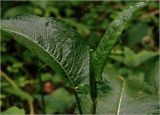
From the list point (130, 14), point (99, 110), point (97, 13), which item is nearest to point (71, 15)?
point (97, 13)

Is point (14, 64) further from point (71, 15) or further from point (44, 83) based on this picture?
point (71, 15)

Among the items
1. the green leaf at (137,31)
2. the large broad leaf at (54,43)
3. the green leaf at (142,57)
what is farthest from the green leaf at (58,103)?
the large broad leaf at (54,43)

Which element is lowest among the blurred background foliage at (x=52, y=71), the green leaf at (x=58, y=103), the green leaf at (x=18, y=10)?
the green leaf at (x=58, y=103)

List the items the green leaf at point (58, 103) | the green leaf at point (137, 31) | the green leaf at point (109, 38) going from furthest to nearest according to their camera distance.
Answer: the green leaf at point (137, 31), the green leaf at point (58, 103), the green leaf at point (109, 38)

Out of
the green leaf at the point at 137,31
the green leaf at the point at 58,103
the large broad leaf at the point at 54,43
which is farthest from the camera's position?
the green leaf at the point at 137,31

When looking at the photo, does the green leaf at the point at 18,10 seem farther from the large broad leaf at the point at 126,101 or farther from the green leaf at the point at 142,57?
the large broad leaf at the point at 126,101

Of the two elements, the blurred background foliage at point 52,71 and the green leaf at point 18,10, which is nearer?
the blurred background foliage at point 52,71

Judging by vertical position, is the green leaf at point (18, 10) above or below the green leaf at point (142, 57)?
above
